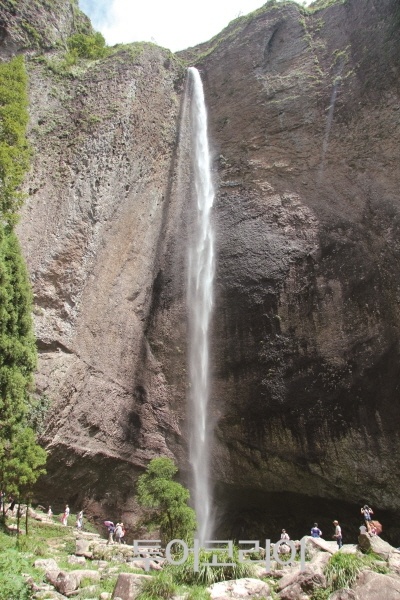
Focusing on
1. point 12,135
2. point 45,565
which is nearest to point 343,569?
point 45,565

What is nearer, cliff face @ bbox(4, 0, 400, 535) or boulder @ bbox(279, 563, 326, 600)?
boulder @ bbox(279, 563, 326, 600)

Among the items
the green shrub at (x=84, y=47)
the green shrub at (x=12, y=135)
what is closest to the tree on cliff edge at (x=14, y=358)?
the green shrub at (x=12, y=135)

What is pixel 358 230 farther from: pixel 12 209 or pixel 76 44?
pixel 76 44

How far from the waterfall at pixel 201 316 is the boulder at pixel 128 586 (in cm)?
856

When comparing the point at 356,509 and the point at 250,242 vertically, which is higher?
the point at 250,242

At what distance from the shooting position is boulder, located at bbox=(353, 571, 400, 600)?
281 inches

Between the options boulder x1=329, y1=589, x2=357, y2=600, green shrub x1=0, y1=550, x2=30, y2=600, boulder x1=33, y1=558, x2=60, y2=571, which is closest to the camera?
green shrub x1=0, y1=550, x2=30, y2=600

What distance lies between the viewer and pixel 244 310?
19.9 m

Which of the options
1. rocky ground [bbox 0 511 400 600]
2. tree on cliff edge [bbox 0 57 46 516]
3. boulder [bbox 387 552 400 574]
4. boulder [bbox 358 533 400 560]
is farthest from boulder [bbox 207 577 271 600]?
tree on cliff edge [bbox 0 57 46 516]

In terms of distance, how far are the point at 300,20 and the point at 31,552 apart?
30.3m

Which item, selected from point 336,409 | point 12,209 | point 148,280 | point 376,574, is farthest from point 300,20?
point 376,574

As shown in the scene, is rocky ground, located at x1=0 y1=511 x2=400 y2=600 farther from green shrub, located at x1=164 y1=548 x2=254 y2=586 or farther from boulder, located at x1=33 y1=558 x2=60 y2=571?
green shrub, located at x1=164 y1=548 x2=254 y2=586

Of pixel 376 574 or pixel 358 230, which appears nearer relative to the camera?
pixel 376 574

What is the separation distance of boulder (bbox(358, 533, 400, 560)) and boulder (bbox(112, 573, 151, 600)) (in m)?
4.30
